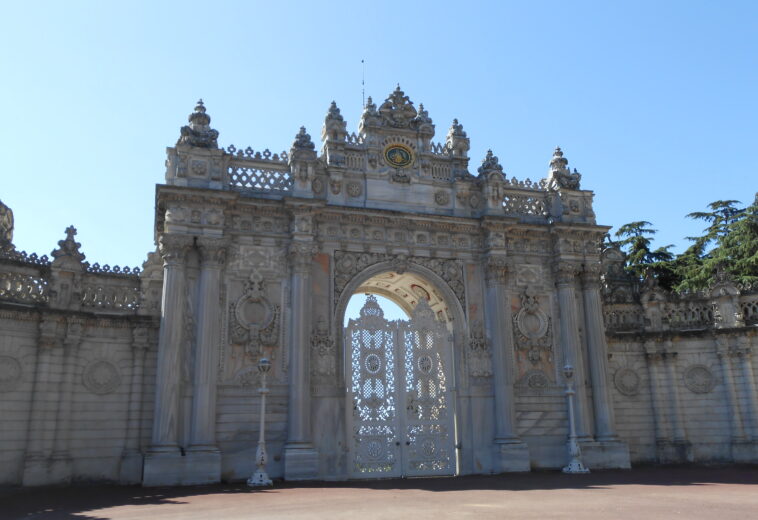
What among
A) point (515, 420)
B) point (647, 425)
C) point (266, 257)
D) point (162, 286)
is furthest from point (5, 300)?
point (647, 425)

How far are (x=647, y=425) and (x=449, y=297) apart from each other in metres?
8.82

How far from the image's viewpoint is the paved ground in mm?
10931

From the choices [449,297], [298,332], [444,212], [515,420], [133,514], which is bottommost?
[133,514]

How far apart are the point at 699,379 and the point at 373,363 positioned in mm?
12166

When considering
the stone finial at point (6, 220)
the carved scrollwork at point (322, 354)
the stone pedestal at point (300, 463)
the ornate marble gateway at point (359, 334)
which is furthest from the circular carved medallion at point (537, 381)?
the stone finial at point (6, 220)

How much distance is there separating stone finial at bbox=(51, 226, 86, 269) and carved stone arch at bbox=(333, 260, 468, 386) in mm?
7599

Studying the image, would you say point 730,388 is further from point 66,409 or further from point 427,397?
point 66,409

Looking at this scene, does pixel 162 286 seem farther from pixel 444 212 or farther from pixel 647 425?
pixel 647 425

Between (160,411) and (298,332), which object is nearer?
(160,411)

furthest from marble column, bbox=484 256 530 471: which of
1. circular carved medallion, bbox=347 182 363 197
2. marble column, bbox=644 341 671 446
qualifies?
marble column, bbox=644 341 671 446

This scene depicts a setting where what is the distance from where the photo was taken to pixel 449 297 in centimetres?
2150

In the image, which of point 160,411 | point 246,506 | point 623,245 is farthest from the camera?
point 623,245

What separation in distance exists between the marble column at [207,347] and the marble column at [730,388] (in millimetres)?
17238

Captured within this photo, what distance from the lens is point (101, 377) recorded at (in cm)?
1886
